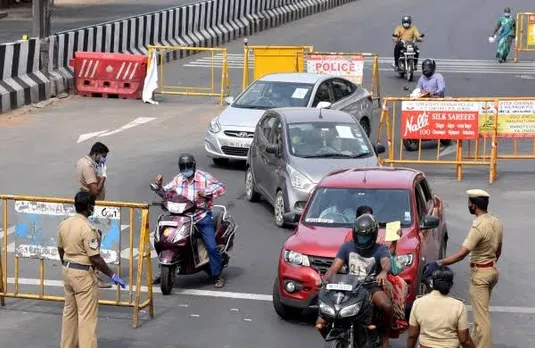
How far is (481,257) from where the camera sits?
1223 centimetres

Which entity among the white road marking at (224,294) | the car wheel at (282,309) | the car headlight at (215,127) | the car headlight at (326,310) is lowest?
the white road marking at (224,294)

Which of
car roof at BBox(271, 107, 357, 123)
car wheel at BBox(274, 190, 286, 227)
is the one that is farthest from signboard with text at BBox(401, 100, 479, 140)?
car wheel at BBox(274, 190, 286, 227)

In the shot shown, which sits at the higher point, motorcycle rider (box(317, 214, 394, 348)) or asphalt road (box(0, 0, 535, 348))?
motorcycle rider (box(317, 214, 394, 348))

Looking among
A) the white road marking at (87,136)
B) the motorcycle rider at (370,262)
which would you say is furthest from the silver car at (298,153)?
the motorcycle rider at (370,262)

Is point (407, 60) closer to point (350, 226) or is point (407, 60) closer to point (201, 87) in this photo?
point (201, 87)

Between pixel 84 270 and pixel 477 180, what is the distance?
11965mm

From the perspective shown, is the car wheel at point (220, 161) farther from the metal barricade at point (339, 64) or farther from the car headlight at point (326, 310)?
the car headlight at point (326, 310)

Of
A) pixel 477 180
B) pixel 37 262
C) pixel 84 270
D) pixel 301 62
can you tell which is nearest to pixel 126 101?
pixel 301 62

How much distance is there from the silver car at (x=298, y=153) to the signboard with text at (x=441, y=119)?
9.03 ft

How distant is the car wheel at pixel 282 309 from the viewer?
13672 millimetres

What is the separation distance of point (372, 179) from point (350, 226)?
92 cm

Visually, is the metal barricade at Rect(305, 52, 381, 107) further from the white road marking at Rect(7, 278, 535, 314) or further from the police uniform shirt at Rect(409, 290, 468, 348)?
the police uniform shirt at Rect(409, 290, 468, 348)

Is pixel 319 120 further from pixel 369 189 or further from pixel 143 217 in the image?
pixel 143 217

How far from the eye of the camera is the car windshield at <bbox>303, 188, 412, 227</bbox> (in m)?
14.2
